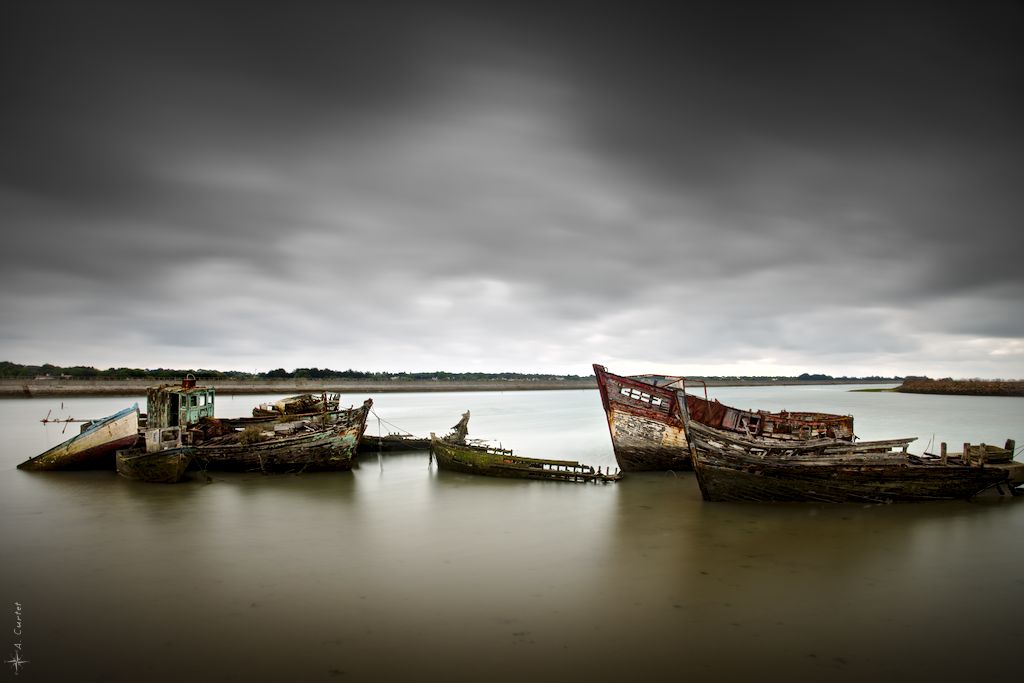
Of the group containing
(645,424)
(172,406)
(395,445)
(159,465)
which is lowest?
(395,445)

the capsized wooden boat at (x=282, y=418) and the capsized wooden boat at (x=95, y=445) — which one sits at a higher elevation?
the capsized wooden boat at (x=282, y=418)

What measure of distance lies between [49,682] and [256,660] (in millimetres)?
2083

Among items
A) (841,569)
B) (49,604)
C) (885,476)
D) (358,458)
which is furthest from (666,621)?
(358,458)

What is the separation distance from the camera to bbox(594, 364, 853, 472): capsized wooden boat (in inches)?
747

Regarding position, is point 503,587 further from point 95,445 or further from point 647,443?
point 95,445

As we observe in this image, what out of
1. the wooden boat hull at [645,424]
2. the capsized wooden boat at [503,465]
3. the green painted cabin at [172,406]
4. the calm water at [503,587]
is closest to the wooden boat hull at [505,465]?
the capsized wooden boat at [503,465]

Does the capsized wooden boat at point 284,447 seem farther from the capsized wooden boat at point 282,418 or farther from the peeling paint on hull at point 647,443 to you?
the peeling paint on hull at point 647,443

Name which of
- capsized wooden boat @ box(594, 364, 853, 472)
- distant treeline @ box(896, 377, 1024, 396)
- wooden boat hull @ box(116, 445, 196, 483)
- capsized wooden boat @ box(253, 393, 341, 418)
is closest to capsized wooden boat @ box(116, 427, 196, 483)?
wooden boat hull @ box(116, 445, 196, 483)

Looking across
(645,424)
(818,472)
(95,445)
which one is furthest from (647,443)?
(95,445)

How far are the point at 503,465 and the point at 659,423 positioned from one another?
18.6 ft

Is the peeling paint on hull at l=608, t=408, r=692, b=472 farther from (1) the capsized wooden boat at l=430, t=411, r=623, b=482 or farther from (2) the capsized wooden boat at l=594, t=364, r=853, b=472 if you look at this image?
(1) the capsized wooden boat at l=430, t=411, r=623, b=482

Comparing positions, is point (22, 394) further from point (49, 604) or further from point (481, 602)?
point (481, 602)

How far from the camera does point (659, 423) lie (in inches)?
752

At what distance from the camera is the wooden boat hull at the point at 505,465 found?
58.8ft
